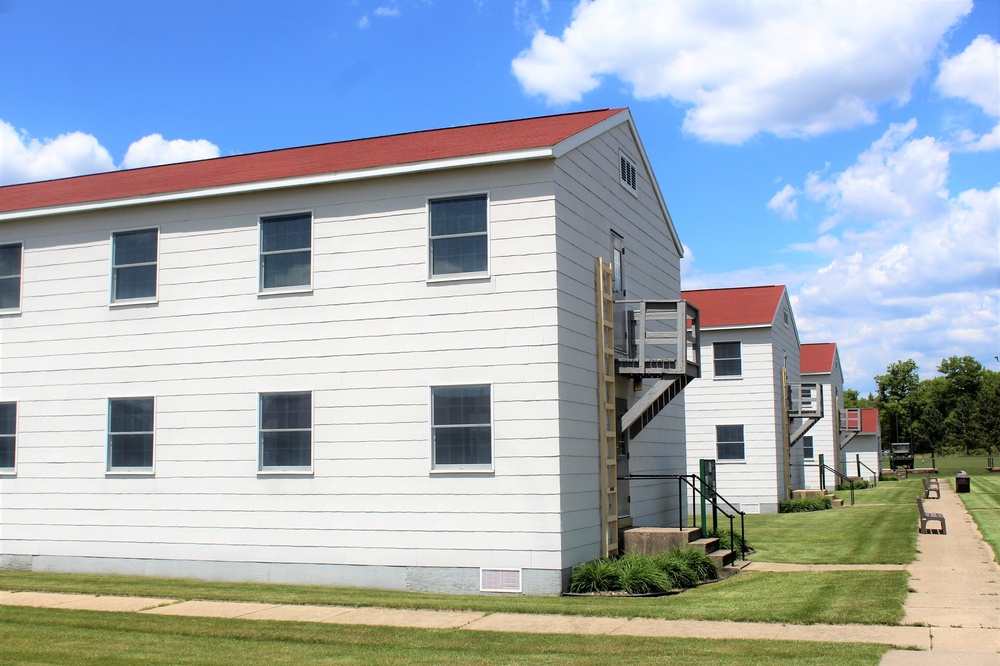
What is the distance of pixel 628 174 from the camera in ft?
61.9

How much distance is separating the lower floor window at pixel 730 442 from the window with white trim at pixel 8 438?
23.1 metres

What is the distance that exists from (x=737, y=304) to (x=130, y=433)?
2363cm

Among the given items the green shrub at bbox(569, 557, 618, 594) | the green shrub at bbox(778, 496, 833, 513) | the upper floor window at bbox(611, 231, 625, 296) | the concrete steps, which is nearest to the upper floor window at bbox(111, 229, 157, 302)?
the upper floor window at bbox(611, 231, 625, 296)

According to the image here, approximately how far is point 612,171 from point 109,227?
9.28 metres

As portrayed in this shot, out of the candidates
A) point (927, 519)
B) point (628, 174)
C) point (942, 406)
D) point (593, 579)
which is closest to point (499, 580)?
point (593, 579)

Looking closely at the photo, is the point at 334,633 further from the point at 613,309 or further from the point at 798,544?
the point at 798,544

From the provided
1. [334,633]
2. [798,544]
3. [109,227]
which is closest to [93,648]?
[334,633]

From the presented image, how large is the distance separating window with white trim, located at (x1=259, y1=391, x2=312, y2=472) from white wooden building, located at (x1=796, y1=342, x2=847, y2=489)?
1173 inches

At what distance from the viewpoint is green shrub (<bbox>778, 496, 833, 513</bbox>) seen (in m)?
32.9

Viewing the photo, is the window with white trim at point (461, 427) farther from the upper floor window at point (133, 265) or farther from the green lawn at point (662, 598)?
the upper floor window at point (133, 265)

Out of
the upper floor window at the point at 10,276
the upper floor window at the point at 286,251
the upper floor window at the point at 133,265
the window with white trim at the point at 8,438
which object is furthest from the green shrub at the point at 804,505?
Answer: the upper floor window at the point at 10,276

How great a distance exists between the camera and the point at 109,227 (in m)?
17.5

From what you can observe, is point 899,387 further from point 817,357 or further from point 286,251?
point 286,251

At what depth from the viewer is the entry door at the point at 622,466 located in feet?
57.4
